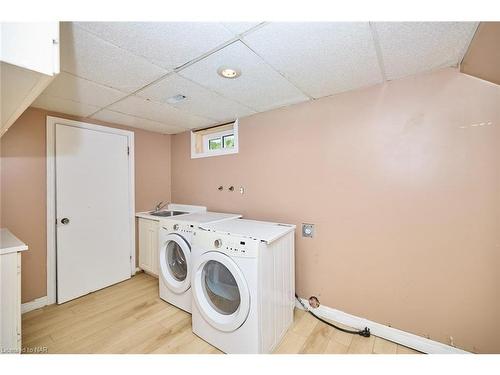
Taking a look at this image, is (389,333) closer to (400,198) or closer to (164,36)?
(400,198)

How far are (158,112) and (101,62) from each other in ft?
3.20

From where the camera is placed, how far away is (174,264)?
7.61 feet

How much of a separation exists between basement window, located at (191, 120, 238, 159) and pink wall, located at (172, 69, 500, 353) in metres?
0.49

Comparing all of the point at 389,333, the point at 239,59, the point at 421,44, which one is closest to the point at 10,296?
the point at 239,59

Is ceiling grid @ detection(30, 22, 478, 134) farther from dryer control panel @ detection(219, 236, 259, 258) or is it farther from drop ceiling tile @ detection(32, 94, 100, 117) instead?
dryer control panel @ detection(219, 236, 259, 258)

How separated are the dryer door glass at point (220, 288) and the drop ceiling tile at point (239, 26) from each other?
158cm

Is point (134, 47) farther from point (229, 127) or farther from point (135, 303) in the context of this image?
point (135, 303)

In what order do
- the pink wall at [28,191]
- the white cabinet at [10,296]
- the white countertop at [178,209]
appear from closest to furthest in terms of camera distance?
the white cabinet at [10,296] < the pink wall at [28,191] < the white countertop at [178,209]

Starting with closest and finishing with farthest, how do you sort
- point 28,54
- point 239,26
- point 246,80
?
point 28,54
point 239,26
point 246,80

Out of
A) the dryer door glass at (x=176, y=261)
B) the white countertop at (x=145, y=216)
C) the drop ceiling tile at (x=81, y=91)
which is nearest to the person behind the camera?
the drop ceiling tile at (x=81, y=91)

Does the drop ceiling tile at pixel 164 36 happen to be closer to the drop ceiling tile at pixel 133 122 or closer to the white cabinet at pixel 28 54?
the white cabinet at pixel 28 54

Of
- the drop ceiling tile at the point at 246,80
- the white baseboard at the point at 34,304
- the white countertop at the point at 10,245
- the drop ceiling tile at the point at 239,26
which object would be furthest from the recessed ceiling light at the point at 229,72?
the white baseboard at the point at 34,304

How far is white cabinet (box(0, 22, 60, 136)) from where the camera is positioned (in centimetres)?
76

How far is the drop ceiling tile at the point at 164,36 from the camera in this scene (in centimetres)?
104
